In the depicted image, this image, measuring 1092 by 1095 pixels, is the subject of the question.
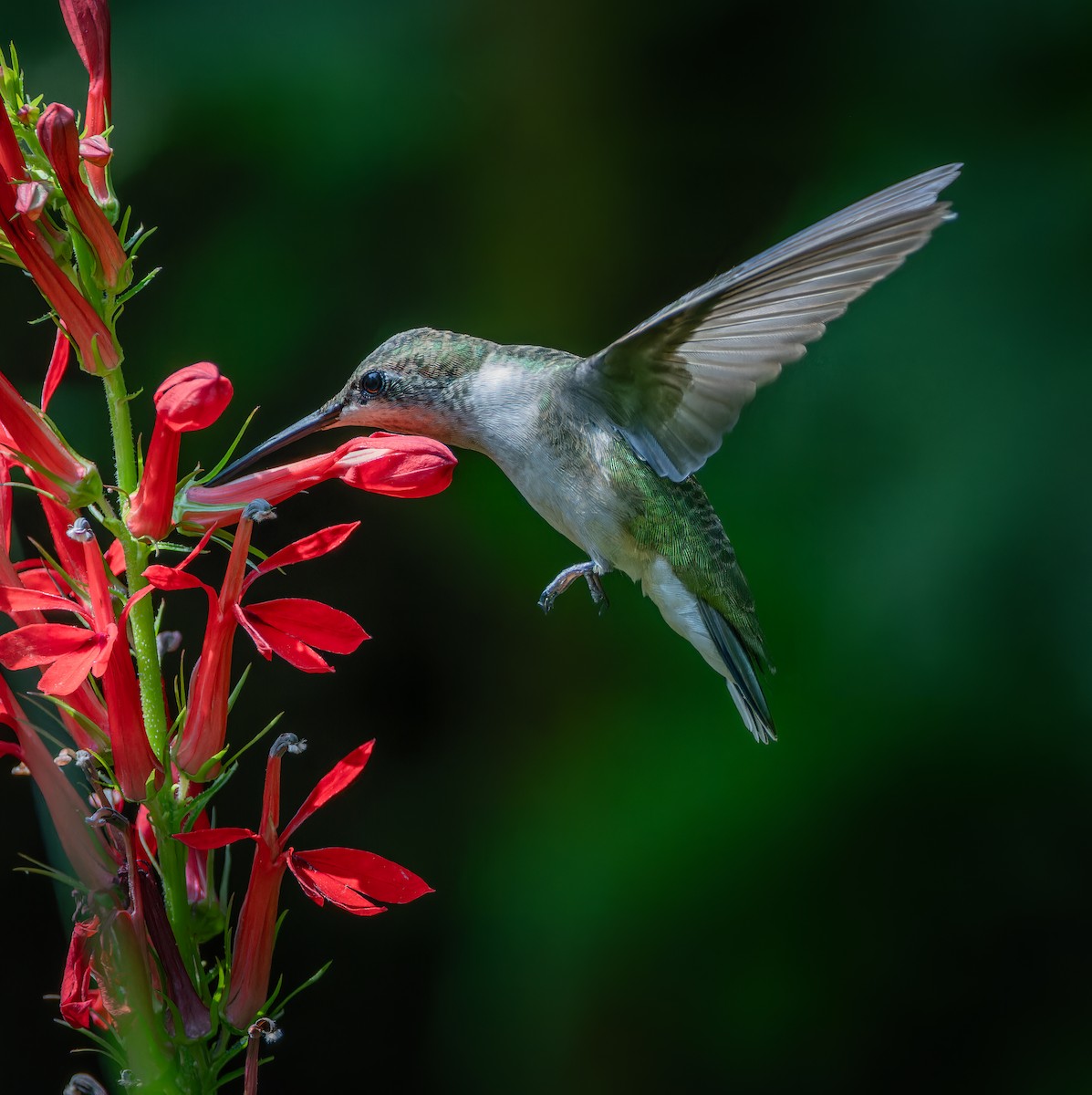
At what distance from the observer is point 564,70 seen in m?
2.04

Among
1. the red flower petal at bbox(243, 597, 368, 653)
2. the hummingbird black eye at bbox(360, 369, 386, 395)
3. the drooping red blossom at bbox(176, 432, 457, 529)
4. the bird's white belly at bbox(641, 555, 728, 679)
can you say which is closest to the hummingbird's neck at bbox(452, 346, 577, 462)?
the hummingbird black eye at bbox(360, 369, 386, 395)

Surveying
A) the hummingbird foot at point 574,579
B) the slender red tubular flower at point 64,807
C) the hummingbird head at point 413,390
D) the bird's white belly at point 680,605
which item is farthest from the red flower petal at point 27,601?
the bird's white belly at point 680,605

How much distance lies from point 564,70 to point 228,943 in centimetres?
160

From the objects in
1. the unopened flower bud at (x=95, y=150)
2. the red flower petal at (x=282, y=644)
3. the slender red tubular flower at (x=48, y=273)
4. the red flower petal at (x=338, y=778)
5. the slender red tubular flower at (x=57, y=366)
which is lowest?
the red flower petal at (x=338, y=778)

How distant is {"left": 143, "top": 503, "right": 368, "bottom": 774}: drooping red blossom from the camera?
838 mm

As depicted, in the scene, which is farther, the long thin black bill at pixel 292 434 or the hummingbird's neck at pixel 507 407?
the hummingbird's neck at pixel 507 407

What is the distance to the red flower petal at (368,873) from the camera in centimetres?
86

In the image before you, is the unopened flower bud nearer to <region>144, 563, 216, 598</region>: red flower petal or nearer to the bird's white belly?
<region>144, 563, 216, 598</region>: red flower petal

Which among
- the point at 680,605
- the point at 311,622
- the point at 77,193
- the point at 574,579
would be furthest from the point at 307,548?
the point at 680,605

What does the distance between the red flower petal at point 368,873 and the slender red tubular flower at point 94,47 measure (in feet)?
1.74

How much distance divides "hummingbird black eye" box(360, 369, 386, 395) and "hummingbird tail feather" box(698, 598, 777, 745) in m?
0.46

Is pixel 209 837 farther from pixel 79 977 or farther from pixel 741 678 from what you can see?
pixel 741 678

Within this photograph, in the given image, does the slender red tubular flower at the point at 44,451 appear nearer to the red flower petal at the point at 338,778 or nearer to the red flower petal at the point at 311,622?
the red flower petal at the point at 311,622

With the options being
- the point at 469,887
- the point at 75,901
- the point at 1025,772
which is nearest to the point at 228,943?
the point at 75,901
